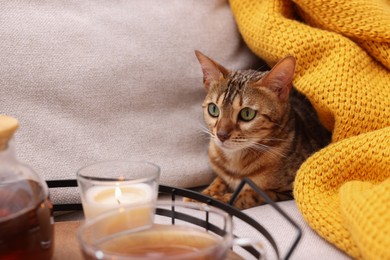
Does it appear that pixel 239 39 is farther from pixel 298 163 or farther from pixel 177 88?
pixel 298 163

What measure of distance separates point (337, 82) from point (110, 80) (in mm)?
487

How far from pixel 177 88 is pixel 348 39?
40cm

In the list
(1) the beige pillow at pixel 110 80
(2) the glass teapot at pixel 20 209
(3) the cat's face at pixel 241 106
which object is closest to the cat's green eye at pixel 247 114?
(3) the cat's face at pixel 241 106

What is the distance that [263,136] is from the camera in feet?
3.84

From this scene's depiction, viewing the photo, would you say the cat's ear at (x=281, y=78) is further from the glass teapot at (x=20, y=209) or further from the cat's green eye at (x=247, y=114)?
the glass teapot at (x=20, y=209)

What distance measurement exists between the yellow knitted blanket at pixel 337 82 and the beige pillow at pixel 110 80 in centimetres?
16

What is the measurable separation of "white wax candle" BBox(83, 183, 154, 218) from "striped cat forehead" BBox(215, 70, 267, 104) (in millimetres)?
528

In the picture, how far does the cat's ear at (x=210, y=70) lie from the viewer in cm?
111

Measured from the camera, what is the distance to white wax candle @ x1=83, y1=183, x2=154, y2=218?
64 centimetres

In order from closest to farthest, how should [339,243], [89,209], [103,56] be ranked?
[89,209]
[339,243]
[103,56]

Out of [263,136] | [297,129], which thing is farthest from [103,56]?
[297,129]

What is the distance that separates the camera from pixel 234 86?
1.15 metres

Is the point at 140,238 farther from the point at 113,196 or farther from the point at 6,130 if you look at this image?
the point at 6,130

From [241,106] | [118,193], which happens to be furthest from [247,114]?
[118,193]
